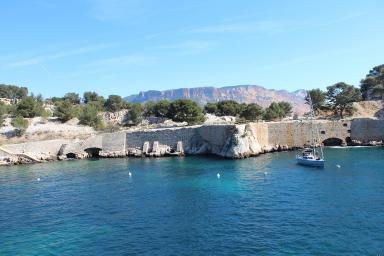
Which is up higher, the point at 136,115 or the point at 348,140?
the point at 136,115

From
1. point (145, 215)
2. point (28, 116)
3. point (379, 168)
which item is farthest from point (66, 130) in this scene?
point (379, 168)

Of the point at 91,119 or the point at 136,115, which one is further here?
the point at 136,115

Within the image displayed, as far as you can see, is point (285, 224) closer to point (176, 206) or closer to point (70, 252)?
point (176, 206)

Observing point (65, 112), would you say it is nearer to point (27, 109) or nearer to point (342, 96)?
point (27, 109)

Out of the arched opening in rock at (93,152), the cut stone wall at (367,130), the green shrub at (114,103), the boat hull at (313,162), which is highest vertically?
the green shrub at (114,103)

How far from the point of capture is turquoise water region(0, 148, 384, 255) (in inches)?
982

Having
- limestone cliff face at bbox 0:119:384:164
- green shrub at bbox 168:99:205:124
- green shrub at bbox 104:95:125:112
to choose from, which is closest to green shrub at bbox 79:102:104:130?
limestone cliff face at bbox 0:119:384:164

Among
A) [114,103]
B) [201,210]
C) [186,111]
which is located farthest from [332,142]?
[114,103]

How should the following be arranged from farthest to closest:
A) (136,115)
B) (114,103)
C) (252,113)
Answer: (114,103) < (136,115) < (252,113)

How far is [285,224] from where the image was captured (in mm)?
28078

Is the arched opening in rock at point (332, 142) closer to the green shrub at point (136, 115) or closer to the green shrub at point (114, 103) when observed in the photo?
the green shrub at point (136, 115)

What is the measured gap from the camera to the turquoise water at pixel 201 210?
2495cm

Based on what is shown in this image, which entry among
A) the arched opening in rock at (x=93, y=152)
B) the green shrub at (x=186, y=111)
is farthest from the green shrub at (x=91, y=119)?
the green shrub at (x=186, y=111)

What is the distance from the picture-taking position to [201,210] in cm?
3284
